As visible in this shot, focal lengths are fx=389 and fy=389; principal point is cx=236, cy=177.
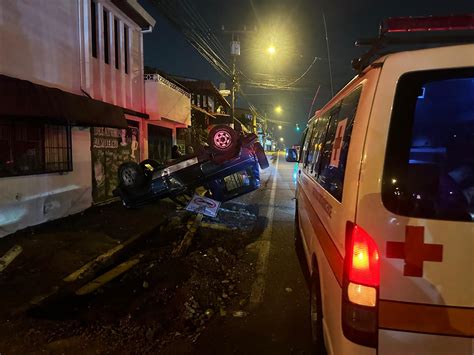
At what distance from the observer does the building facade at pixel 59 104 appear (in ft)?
23.4

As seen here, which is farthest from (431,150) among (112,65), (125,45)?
(125,45)

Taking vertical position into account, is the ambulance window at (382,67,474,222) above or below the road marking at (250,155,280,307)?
above

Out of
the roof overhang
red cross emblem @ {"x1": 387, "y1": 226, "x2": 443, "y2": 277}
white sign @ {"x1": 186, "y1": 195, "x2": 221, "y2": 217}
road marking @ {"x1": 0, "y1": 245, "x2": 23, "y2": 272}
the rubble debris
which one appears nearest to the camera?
red cross emblem @ {"x1": 387, "y1": 226, "x2": 443, "y2": 277}

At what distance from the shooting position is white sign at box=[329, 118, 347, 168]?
2744mm

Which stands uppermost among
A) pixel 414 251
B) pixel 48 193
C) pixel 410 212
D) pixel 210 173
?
pixel 410 212

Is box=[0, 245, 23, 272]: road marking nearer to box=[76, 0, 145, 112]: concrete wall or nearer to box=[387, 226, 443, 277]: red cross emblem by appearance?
box=[76, 0, 145, 112]: concrete wall

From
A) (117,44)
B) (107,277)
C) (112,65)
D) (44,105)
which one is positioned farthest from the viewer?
(117,44)

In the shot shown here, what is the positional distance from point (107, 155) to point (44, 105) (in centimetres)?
428

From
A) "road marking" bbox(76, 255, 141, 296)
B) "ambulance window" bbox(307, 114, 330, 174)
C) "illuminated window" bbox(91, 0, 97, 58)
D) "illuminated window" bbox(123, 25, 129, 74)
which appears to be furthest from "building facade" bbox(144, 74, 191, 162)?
"ambulance window" bbox(307, 114, 330, 174)

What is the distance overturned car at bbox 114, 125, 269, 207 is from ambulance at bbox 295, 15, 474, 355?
16.7 ft

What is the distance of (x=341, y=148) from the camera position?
2.69 m

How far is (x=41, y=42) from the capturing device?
8.09m

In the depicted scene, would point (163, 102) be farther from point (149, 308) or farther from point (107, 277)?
point (149, 308)

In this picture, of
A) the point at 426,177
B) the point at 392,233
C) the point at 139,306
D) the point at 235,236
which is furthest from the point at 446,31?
the point at 235,236
